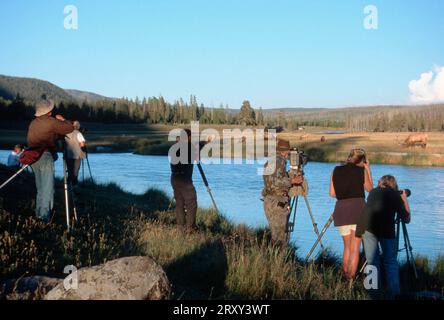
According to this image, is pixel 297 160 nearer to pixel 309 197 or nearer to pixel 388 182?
pixel 388 182

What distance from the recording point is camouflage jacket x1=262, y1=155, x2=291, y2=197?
8469 mm

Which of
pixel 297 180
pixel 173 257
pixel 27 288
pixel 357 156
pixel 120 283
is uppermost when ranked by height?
pixel 357 156

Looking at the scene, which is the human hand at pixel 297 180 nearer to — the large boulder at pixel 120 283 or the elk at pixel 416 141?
the large boulder at pixel 120 283

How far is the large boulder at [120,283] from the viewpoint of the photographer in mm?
4652

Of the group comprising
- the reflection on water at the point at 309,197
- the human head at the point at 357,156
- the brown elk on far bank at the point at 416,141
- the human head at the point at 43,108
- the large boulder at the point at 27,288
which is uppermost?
the human head at the point at 43,108

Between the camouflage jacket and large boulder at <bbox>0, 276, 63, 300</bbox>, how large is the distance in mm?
4019

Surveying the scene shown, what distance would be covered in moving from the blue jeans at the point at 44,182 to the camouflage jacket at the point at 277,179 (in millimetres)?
3146

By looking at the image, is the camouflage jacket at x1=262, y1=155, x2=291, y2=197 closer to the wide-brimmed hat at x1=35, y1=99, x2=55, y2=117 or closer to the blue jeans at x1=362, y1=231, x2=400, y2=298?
the blue jeans at x1=362, y1=231, x2=400, y2=298

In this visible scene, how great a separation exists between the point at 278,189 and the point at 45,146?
3.42 m

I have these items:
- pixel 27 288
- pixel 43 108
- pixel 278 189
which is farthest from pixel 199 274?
pixel 43 108

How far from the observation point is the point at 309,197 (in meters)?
21.3

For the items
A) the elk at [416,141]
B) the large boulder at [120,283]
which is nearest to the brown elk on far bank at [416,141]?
the elk at [416,141]
